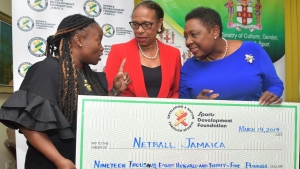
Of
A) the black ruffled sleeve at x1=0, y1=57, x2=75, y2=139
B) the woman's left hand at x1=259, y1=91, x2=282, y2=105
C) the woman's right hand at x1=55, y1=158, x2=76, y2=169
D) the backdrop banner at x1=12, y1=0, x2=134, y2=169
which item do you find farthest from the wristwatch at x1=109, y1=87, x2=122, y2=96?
the backdrop banner at x1=12, y1=0, x2=134, y2=169

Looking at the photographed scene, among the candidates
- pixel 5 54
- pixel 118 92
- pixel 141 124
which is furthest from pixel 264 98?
pixel 5 54

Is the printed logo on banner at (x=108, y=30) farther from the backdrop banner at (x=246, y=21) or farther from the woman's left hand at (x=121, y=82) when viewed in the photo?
the woman's left hand at (x=121, y=82)

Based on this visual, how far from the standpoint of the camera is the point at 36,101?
1.45 metres

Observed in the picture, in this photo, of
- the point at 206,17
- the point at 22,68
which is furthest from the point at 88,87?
the point at 22,68

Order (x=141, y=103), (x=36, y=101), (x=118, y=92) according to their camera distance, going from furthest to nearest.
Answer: (x=118, y=92), (x=141, y=103), (x=36, y=101)

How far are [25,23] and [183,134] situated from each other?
2227mm

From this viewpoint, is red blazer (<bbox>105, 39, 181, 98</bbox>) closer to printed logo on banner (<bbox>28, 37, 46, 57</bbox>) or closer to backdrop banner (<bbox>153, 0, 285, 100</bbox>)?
printed logo on banner (<bbox>28, 37, 46, 57</bbox>)

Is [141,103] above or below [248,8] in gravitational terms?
below

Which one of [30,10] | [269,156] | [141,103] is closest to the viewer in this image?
[141,103]

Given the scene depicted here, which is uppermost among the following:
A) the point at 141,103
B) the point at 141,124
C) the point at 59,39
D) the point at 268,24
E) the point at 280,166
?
the point at 268,24

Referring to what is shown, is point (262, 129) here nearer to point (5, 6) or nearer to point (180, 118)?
point (180, 118)

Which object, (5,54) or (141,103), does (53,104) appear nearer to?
(141,103)

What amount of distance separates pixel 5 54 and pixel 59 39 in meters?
2.33

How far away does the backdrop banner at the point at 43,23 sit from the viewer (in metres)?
3.14
